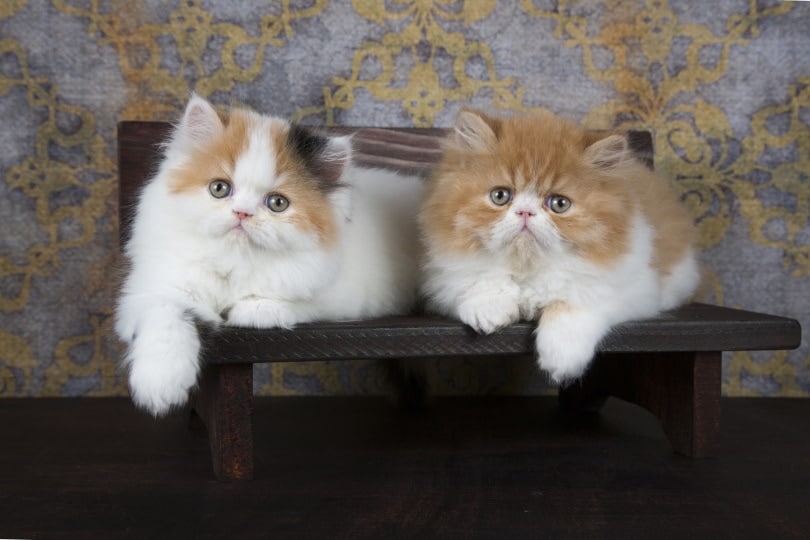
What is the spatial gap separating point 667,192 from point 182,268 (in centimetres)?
136

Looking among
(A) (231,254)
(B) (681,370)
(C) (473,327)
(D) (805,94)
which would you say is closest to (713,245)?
(D) (805,94)

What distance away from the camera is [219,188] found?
5.48 ft

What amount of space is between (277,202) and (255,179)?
7cm

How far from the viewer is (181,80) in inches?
102

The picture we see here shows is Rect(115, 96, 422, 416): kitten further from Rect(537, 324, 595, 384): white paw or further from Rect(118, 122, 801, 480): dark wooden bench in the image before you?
Rect(537, 324, 595, 384): white paw

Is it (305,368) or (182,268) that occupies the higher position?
(182,268)

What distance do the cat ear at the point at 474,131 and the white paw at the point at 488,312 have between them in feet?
1.17

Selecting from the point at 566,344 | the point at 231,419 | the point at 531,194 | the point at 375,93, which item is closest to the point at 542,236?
the point at 531,194

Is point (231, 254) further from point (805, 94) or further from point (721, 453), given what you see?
point (805, 94)

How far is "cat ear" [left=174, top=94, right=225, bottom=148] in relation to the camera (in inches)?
67.4

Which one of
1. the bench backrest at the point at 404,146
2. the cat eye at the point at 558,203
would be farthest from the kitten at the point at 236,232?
the bench backrest at the point at 404,146

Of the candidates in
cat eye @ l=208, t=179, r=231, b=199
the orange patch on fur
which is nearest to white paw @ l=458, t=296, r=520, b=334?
the orange patch on fur

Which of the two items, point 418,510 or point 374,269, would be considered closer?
point 418,510

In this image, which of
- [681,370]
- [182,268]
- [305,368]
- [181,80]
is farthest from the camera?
[305,368]
